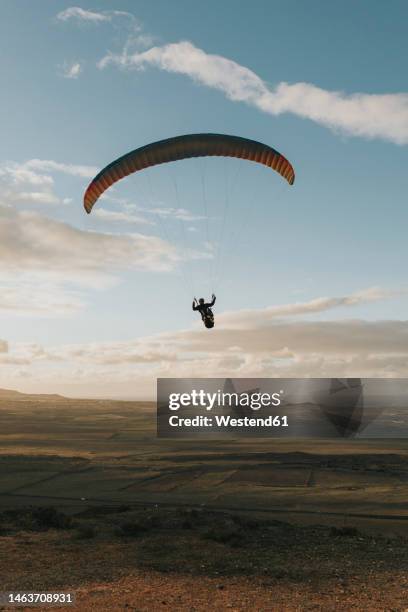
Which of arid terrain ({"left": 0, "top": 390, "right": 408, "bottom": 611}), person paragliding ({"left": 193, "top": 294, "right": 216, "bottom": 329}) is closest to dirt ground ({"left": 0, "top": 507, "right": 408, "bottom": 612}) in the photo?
arid terrain ({"left": 0, "top": 390, "right": 408, "bottom": 611})

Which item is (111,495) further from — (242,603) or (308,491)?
(242,603)

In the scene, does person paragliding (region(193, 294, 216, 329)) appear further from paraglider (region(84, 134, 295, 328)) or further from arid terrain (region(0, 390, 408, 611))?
arid terrain (region(0, 390, 408, 611))

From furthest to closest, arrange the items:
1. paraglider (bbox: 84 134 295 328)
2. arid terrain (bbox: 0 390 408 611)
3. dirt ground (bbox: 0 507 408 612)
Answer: paraglider (bbox: 84 134 295 328), arid terrain (bbox: 0 390 408 611), dirt ground (bbox: 0 507 408 612)

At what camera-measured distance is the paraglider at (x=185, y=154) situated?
83.2 feet

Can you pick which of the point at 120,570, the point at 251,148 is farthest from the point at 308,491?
the point at 251,148

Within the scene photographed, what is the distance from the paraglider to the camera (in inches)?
998

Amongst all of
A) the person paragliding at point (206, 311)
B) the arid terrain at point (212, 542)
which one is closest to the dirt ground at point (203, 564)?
the arid terrain at point (212, 542)

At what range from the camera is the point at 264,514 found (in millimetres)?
25375

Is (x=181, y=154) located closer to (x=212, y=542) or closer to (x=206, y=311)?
(x=206, y=311)

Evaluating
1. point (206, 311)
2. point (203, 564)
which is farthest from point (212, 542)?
point (206, 311)

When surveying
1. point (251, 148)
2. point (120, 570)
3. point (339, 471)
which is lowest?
point (339, 471)

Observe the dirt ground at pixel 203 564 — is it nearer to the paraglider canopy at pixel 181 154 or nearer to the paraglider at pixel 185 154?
the paraglider at pixel 185 154

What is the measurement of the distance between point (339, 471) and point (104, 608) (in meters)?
33.1

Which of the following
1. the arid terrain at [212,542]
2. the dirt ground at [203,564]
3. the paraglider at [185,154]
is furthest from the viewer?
the paraglider at [185,154]
